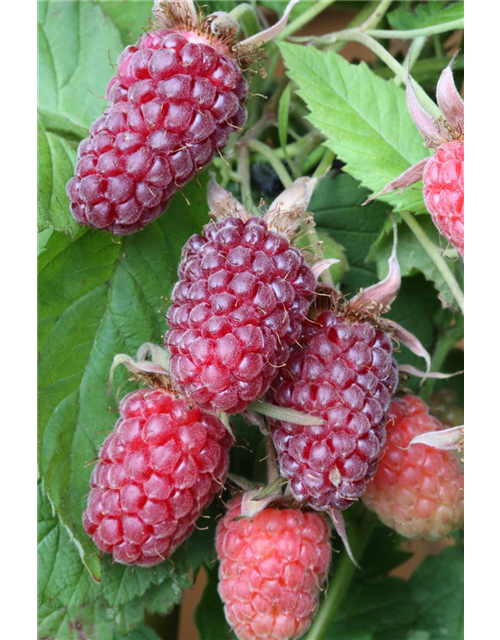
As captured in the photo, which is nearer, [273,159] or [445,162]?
[445,162]

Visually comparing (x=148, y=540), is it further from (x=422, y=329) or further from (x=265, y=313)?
(x=422, y=329)

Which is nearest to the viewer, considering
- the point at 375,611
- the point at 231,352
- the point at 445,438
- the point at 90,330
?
the point at 231,352

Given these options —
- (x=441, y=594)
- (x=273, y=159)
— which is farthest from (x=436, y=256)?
(x=441, y=594)

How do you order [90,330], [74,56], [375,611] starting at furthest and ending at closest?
[375,611] → [74,56] → [90,330]

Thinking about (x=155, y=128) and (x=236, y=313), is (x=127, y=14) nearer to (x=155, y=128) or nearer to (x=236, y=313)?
(x=155, y=128)

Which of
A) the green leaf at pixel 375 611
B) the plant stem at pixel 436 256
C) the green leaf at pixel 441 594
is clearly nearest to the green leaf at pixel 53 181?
the plant stem at pixel 436 256

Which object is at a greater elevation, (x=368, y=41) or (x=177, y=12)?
(x=177, y=12)

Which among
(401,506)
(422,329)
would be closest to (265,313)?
(401,506)
